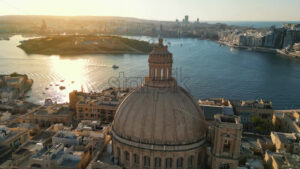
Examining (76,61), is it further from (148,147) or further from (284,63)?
(148,147)

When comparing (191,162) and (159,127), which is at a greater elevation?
(159,127)

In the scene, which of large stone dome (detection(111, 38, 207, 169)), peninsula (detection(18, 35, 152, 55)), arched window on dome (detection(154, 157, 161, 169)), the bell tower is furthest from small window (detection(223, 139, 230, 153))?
peninsula (detection(18, 35, 152, 55))

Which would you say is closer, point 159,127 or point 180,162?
point 159,127

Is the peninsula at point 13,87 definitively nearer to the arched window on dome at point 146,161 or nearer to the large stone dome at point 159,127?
the large stone dome at point 159,127

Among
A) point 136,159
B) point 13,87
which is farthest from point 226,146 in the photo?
point 13,87

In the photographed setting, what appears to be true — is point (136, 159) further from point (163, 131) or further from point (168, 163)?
point (163, 131)

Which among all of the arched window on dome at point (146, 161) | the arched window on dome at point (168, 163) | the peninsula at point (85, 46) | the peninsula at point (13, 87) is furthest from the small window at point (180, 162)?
the peninsula at point (85, 46)

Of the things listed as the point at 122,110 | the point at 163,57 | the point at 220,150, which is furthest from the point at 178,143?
the point at 163,57
